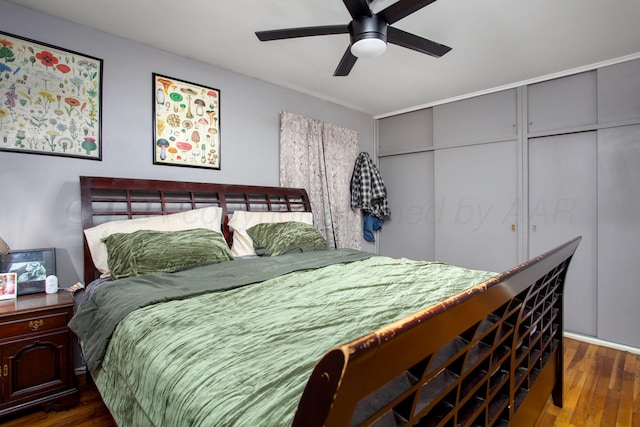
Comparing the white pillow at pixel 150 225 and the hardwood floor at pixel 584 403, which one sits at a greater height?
the white pillow at pixel 150 225

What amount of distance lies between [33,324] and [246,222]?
1.51 meters

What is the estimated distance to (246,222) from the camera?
279cm

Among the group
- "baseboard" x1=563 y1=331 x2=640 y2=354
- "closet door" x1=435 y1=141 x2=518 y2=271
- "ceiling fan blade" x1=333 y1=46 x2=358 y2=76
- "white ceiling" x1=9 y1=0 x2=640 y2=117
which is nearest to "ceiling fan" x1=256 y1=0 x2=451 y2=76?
"ceiling fan blade" x1=333 y1=46 x2=358 y2=76

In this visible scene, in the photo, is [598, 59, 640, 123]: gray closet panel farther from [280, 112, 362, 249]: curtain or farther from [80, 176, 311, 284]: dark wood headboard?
[80, 176, 311, 284]: dark wood headboard

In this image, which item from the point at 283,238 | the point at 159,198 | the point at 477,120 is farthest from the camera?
the point at 477,120

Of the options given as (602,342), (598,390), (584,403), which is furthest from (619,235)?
(584,403)

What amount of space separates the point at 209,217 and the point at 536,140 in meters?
3.24

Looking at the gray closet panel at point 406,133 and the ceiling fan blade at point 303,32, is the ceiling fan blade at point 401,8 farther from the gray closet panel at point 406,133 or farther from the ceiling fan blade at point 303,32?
the gray closet panel at point 406,133

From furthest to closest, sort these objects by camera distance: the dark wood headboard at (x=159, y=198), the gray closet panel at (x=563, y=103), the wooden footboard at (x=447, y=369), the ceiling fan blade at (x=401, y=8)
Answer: the gray closet panel at (x=563, y=103), the dark wood headboard at (x=159, y=198), the ceiling fan blade at (x=401, y=8), the wooden footboard at (x=447, y=369)

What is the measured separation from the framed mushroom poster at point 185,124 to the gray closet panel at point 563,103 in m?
3.13

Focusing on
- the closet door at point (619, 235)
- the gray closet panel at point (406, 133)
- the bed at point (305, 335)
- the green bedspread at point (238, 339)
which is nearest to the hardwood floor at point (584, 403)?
the bed at point (305, 335)

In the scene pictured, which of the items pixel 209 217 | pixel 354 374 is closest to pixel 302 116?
pixel 209 217

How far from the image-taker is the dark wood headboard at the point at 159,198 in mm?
2170

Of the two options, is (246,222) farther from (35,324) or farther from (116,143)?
(35,324)
